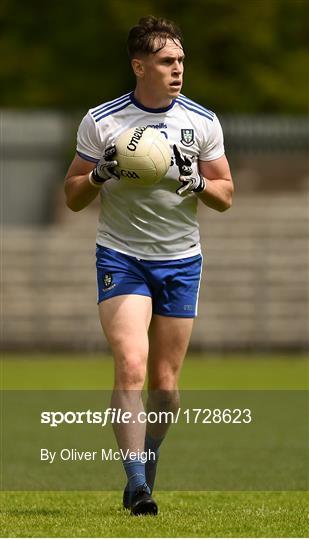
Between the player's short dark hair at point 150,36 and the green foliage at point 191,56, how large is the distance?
19.8 m

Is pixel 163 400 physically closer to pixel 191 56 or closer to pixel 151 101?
pixel 151 101

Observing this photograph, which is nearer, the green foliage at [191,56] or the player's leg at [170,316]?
the player's leg at [170,316]

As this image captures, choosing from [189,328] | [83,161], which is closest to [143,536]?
[189,328]

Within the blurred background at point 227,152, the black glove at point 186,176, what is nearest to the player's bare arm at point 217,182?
the black glove at point 186,176

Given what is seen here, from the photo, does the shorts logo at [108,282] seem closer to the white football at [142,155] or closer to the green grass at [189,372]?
the white football at [142,155]

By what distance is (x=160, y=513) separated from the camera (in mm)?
8125

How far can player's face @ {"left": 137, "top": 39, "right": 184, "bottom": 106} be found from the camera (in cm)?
802

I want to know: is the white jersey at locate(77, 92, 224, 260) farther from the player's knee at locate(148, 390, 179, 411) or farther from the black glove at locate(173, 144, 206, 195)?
the player's knee at locate(148, 390, 179, 411)

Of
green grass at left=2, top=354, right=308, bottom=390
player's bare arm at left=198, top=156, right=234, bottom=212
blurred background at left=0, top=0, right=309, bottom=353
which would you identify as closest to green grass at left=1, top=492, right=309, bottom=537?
player's bare arm at left=198, top=156, right=234, bottom=212

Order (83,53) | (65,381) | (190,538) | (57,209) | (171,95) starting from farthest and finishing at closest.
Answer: (83,53), (57,209), (65,381), (171,95), (190,538)

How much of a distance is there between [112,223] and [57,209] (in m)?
18.1

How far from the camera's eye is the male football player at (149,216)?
26.1ft

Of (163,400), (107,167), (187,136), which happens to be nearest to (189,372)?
(163,400)

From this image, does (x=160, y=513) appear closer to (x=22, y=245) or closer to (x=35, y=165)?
(x=22, y=245)
